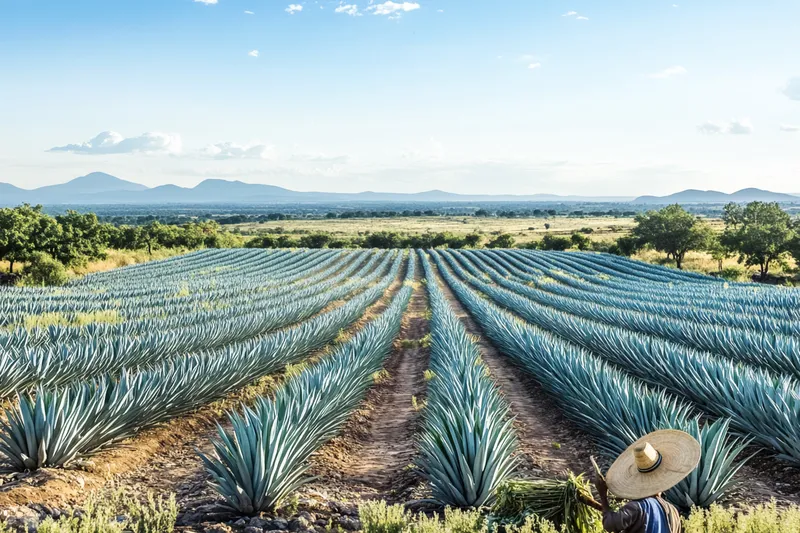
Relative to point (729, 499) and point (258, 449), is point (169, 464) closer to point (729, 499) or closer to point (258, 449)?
point (258, 449)

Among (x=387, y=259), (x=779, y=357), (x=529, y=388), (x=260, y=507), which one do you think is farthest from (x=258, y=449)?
(x=387, y=259)

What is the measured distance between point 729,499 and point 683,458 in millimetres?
2690

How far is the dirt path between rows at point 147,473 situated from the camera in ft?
14.3

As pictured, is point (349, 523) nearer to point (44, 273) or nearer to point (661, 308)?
point (661, 308)

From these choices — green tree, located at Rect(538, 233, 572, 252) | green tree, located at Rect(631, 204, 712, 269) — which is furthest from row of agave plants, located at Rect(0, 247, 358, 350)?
green tree, located at Rect(538, 233, 572, 252)

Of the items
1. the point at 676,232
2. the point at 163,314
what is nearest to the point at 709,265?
the point at 676,232

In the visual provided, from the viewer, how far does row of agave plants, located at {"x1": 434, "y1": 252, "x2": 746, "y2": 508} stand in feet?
14.2

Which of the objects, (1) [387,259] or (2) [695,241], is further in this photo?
(1) [387,259]

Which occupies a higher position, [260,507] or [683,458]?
[683,458]

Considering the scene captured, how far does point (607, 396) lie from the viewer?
625 centimetres

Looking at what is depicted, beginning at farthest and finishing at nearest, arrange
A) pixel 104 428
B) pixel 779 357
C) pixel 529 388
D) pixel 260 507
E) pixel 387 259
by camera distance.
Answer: pixel 387 259 → pixel 529 388 → pixel 779 357 → pixel 104 428 → pixel 260 507

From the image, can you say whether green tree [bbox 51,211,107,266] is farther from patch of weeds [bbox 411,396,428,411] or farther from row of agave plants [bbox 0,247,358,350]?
patch of weeds [bbox 411,396,428,411]

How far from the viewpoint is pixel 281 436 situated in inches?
187

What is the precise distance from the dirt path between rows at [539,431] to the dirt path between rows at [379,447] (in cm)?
133
